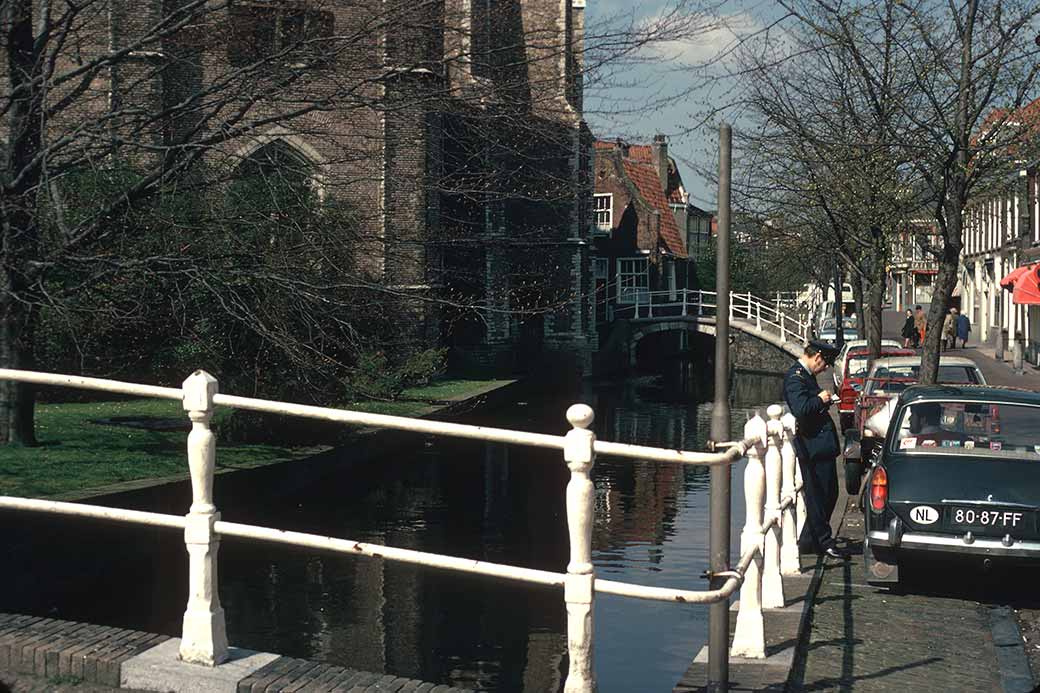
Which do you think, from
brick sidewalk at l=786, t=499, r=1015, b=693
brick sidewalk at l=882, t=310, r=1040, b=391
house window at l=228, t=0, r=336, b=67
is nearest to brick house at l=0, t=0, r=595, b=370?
house window at l=228, t=0, r=336, b=67

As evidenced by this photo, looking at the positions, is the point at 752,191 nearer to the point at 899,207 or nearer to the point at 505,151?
the point at 899,207

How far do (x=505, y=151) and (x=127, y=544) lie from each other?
6.13 meters

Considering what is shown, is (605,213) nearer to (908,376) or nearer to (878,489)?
(908,376)

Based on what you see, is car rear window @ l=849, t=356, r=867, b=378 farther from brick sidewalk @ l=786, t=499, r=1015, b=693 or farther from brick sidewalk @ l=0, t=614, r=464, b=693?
brick sidewalk @ l=0, t=614, r=464, b=693

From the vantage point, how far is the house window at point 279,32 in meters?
13.7

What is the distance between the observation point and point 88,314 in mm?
14680

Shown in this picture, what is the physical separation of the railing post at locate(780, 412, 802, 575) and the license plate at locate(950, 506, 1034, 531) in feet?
3.75

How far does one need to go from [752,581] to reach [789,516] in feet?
9.53

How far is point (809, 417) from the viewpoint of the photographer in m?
10.2

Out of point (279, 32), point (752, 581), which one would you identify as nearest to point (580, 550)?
point (752, 581)

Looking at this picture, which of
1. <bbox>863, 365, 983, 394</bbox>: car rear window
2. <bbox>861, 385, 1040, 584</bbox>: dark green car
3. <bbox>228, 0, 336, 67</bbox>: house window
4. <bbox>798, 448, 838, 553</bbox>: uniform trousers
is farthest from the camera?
<bbox>863, 365, 983, 394</bbox>: car rear window

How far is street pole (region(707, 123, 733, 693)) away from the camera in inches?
215

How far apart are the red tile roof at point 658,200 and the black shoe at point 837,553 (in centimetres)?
5907

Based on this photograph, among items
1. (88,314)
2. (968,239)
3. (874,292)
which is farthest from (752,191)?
(968,239)
